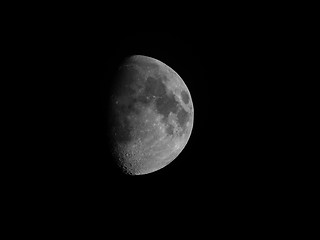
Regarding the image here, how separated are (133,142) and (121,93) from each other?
28.5 inches

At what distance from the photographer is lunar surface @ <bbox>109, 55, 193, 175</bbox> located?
4.29 metres

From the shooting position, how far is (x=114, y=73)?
14.9 feet

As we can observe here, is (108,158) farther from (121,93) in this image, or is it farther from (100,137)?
(121,93)

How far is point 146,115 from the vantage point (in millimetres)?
4301

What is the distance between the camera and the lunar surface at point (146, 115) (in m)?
4.29

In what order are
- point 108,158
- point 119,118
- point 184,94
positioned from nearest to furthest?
point 119,118 < point 108,158 < point 184,94

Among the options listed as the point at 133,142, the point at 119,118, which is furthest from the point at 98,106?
the point at 133,142

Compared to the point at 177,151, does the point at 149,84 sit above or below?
above

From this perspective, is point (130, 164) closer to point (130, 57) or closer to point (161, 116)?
point (161, 116)

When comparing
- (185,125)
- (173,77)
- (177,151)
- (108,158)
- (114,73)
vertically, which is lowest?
(108,158)

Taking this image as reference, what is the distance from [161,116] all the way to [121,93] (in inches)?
26.0

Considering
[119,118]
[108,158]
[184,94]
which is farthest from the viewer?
[184,94]

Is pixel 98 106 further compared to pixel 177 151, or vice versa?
pixel 177 151

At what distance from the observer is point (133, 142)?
14.4 feet
